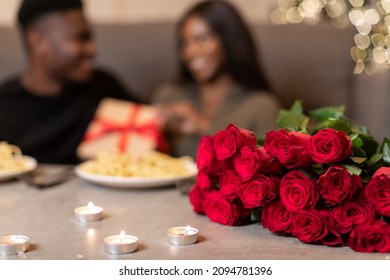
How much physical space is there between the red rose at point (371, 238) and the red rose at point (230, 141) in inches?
8.4

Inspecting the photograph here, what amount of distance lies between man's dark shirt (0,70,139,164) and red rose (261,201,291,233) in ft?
4.94

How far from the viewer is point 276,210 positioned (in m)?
Answer: 0.88

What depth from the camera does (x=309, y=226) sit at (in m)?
0.84

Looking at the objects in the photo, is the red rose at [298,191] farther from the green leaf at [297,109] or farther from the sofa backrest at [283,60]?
the sofa backrest at [283,60]

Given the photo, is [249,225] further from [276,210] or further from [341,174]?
[341,174]

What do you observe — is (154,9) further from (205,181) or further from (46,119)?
(205,181)

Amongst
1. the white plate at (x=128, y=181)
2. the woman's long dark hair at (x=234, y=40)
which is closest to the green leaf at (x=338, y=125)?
the white plate at (x=128, y=181)

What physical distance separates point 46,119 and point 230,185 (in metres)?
1.58

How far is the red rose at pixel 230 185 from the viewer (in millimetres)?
912

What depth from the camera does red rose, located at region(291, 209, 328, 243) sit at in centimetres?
83

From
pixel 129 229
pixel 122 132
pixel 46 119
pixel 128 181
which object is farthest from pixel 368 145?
pixel 46 119

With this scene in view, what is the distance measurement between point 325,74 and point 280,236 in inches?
69.7

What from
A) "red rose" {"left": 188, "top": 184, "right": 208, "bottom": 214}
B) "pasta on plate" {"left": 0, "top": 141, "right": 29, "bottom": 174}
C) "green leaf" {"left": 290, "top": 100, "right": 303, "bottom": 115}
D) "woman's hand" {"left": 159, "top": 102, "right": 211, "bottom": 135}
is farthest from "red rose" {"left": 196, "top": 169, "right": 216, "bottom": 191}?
"woman's hand" {"left": 159, "top": 102, "right": 211, "bottom": 135}
